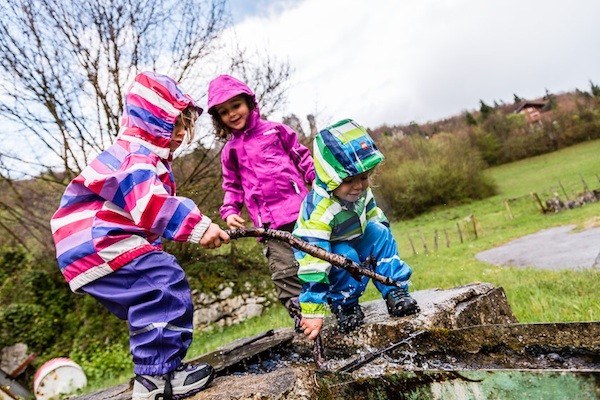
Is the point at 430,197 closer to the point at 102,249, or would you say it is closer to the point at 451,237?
the point at 451,237

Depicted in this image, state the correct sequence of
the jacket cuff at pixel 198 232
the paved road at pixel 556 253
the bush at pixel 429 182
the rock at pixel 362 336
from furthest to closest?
the bush at pixel 429 182 < the paved road at pixel 556 253 < the jacket cuff at pixel 198 232 < the rock at pixel 362 336

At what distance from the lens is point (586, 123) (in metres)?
49.3

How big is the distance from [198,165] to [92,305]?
10.6 feet

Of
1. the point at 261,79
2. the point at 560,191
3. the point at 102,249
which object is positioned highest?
the point at 261,79

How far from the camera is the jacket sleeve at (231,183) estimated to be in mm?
3838

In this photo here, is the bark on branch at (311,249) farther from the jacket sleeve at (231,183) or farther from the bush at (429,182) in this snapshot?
the bush at (429,182)

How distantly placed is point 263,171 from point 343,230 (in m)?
1.06

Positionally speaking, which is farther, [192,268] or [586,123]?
[586,123]

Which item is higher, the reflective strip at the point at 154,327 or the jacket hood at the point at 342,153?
the jacket hood at the point at 342,153

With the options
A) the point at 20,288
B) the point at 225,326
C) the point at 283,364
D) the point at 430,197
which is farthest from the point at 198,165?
the point at 430,197

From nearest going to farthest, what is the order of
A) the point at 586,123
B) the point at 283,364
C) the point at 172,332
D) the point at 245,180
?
the point at 172,332
the point at 283,364
the point at 245,180
the point at 586,123

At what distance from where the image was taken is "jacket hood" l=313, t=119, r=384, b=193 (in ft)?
8.20

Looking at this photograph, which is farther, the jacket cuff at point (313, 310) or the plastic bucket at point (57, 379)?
the plastic bucket at point (57, 379)

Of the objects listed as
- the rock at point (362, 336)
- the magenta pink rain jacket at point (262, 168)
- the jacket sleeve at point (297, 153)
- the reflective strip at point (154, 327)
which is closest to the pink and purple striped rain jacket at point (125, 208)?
the reflective strip at point (154, 327)
